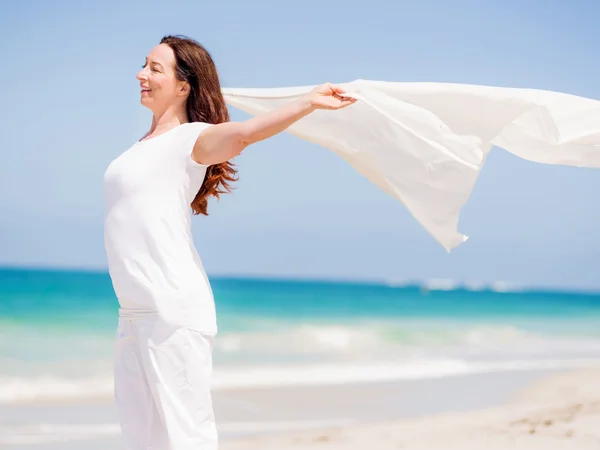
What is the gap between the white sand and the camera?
19.4 ft

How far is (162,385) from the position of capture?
263cm

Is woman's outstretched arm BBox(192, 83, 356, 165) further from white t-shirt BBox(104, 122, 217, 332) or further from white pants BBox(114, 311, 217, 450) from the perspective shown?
white pants BBox(114, 311, 217, 450)

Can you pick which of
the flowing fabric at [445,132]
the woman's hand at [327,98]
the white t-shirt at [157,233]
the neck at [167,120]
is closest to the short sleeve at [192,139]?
the white t-shirt at [157,233]

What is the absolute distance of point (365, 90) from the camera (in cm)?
324

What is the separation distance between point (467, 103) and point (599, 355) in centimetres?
1397

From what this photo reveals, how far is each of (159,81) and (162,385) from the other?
102 cm

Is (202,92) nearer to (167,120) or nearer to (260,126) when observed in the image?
(167,120)

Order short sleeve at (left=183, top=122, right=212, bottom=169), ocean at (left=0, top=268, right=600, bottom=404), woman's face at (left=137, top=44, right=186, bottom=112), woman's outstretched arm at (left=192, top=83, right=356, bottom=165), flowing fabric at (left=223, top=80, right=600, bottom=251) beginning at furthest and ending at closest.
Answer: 1. ocean at (left=0, top=268, right=600, bottom=404)
2. flowing fabric at (left=223, top=80, right=600, bottom=251)
3. woman's face at (left=137, top=44, right=186, bottom=112)
4. short sleeve at (left=183, top=122, right=212, bottom=169)
5. woman's outstretched arm at (left=192, top=83, right=356, bottom=165)

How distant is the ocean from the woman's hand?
23.1 feet

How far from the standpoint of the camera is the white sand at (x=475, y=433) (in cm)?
590

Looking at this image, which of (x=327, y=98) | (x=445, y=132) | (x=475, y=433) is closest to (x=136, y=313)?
(x=327, y=98)

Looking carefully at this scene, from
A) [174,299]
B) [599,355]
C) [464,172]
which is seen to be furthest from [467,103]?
[599,355]

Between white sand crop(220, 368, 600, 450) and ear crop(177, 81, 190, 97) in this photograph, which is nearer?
ear crop(177, 81, 190, 97)

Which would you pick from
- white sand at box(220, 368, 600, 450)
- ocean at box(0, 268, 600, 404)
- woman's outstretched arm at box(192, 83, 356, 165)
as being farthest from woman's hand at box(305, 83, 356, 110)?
ocean at box(0, 268, 600, 404)
